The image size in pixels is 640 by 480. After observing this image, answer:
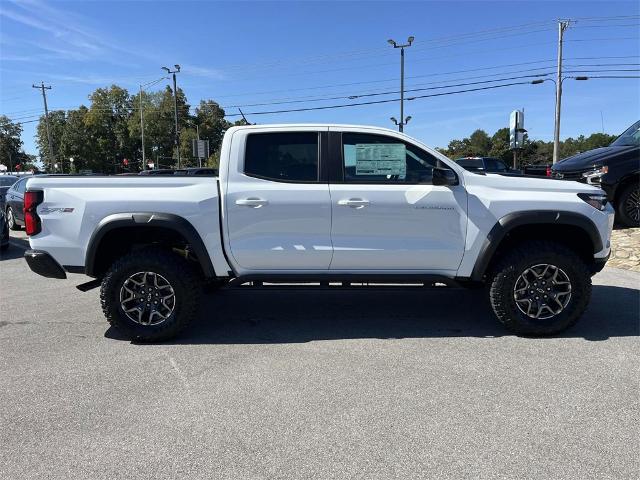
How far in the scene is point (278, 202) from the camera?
4.31 meters

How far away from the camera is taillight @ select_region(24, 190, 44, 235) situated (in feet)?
14.1

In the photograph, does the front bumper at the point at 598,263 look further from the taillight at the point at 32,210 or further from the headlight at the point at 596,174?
the taillight at the point at 32,210

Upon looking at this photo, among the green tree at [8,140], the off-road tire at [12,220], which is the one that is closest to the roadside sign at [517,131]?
the off-road tire at [12,220]

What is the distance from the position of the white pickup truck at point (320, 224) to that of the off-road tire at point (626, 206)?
15.6 feet

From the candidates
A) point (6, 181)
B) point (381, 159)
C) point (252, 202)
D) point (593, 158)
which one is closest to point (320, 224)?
point (252, 202)

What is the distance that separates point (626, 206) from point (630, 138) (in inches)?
59.5

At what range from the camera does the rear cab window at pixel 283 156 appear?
4430 mm

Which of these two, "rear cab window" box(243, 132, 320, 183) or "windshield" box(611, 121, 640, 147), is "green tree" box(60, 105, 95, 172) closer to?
"windshield" box(611, 121, 640, 147)

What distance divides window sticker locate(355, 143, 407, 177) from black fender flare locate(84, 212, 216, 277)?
163 centimetres

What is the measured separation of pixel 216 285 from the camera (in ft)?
16.1

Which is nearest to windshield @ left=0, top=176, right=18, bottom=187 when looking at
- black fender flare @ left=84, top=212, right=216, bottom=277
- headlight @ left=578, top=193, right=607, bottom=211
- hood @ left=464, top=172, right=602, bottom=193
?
black fender flare @ left=84, top=212, right=216, bottom=277

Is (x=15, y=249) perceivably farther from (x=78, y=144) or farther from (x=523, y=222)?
(x=78, y=144)

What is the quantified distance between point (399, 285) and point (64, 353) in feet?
10.5

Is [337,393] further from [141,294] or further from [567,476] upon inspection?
[141,294]
